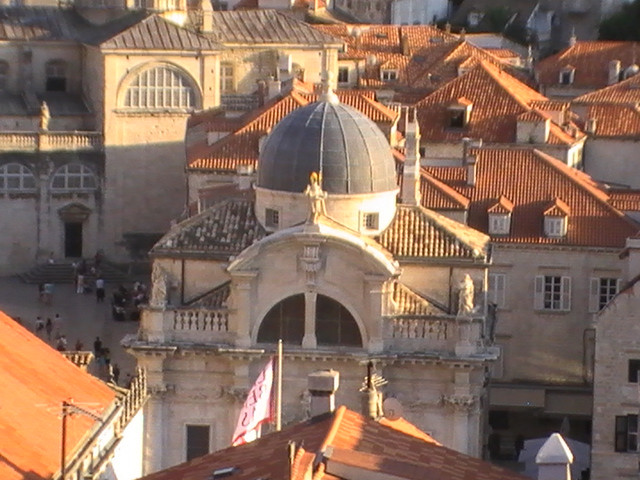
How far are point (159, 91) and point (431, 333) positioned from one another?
47766 millimetres

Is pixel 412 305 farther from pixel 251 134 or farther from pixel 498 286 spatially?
pixel 251 134

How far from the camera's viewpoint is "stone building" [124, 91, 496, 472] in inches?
2729

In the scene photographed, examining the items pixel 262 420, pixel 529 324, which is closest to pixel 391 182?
pixel 262 420

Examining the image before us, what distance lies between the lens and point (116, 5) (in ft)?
404

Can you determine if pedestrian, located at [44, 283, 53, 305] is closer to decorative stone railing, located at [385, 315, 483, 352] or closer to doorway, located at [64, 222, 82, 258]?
doorway, located at [64, 222, 82, 258]

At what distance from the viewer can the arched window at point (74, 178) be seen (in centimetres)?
11631

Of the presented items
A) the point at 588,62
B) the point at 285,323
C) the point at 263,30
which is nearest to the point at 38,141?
the point at 263,30

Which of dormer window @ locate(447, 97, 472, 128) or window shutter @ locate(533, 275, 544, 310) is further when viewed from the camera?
dormer window @ locate(447, 97, 472, 128)

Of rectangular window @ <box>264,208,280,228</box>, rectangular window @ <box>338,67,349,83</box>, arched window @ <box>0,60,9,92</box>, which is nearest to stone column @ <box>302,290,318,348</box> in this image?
rectangular window @ <box>264,208,280,228</box>

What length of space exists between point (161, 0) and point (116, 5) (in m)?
2.62

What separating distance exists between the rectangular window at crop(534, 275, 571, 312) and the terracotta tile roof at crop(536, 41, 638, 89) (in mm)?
47645

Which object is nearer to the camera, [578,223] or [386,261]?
[386,261]

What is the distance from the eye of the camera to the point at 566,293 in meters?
89.3

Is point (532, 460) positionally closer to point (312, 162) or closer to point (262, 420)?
point (312, 162)
